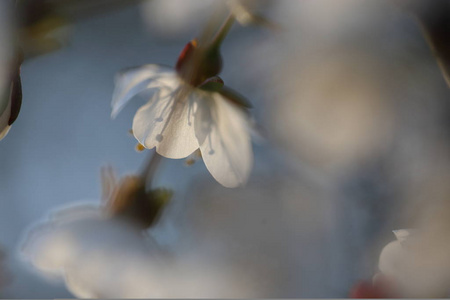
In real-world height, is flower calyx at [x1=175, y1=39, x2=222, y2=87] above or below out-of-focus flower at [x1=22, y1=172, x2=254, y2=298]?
above

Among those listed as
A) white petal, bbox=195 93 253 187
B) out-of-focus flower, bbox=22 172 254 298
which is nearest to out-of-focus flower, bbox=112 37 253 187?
white petal, bbox=195 93 253 187

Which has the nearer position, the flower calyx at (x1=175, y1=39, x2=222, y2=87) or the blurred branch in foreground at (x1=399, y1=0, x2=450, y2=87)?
the blurred branch in foreground at (x1=399, y1=0, x2=450, y2=87)

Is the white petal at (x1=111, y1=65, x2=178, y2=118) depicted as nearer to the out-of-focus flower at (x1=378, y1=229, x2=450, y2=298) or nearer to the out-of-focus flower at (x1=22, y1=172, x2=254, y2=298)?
the out-of-focus flower at (x1=22, y1=172, x2=254, y2=298)

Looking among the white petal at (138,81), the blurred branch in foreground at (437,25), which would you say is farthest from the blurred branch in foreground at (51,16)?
the blurred branch in foreground at (437,25)

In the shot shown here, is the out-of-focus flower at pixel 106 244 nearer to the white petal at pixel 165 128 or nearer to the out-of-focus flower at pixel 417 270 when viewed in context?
the white petal at pixel 165 128

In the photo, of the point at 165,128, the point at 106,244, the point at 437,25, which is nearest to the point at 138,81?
the point at 165,128

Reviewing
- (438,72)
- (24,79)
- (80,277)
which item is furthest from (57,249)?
(438,72)

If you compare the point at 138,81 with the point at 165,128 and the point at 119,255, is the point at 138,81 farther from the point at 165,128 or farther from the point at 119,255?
the point at 119,255
